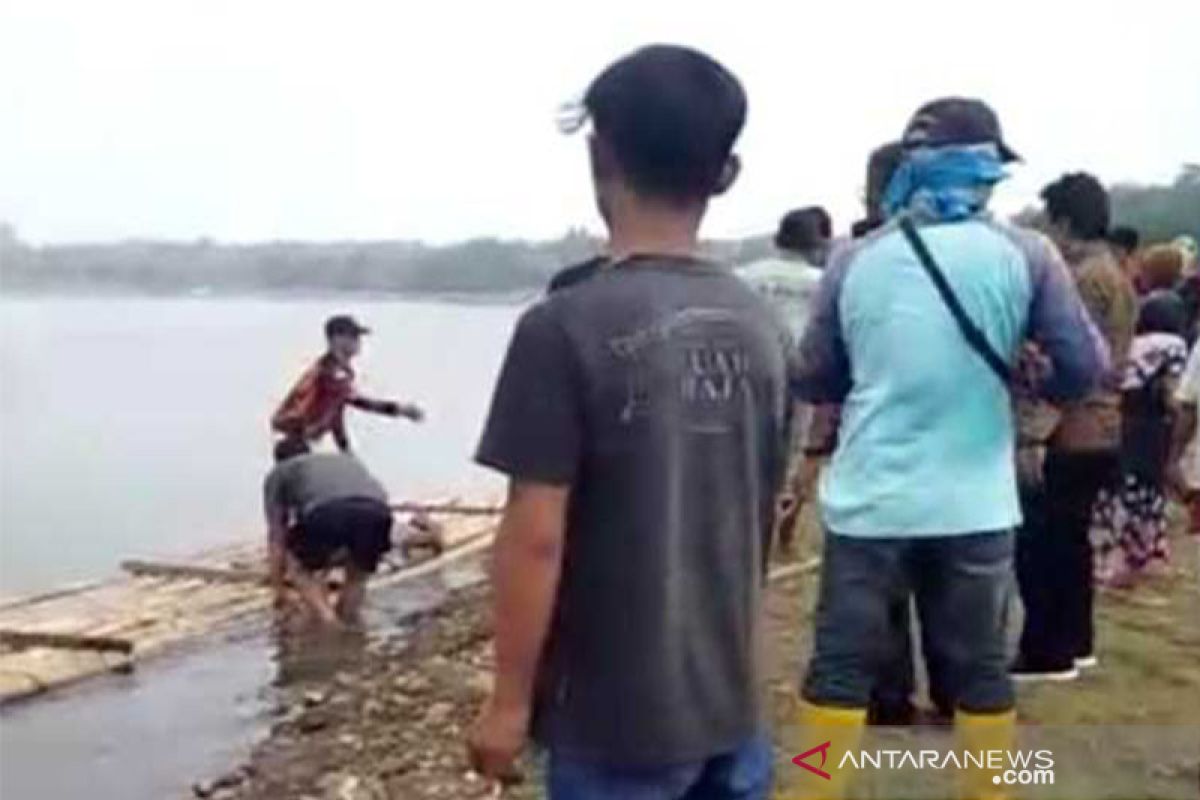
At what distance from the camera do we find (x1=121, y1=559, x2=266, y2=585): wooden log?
11906 millimetres

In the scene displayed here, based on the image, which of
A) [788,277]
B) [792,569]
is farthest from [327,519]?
[788,277]

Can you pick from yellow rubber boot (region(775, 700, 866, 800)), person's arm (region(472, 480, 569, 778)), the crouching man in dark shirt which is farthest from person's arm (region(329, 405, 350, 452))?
person's arm (region(472, 480, 569, 778))

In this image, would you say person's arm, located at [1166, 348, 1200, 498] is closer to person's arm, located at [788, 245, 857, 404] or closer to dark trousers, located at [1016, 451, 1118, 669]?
dark trousers, located at [1016, 451, 1118, 669]

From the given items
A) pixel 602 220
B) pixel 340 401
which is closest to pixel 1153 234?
pixel 340 401

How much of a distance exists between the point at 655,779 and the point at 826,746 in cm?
145

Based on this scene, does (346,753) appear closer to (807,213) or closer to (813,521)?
(807,213)

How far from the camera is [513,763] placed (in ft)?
9.18

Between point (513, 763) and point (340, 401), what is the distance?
7.55 metres

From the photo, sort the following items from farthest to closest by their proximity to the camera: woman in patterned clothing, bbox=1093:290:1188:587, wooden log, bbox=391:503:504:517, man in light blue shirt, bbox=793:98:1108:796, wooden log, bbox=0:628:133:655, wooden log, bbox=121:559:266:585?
wooden log, bbox=391:503:504:517 → wooden log, bbox=121:559:266:585 → wooden log, bbox=0:628:133:655 → woman in patterned clothing, bbox=1093:290:1188:587 → man in light blue shirt, bbox=793:98:1108:796

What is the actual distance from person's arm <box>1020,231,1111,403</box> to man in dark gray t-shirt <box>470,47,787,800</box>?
4.27 ft

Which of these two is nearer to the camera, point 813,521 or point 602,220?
point 602,220

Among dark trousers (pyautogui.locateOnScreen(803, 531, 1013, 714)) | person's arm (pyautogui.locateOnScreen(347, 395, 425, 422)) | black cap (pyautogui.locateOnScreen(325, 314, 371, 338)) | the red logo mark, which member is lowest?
the red logo mark

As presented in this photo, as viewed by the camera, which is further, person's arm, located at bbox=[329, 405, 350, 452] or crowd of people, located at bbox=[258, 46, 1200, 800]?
person's arm, located at bbox=[329, 405, 350, 452]

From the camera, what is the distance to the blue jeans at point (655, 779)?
278 cm
